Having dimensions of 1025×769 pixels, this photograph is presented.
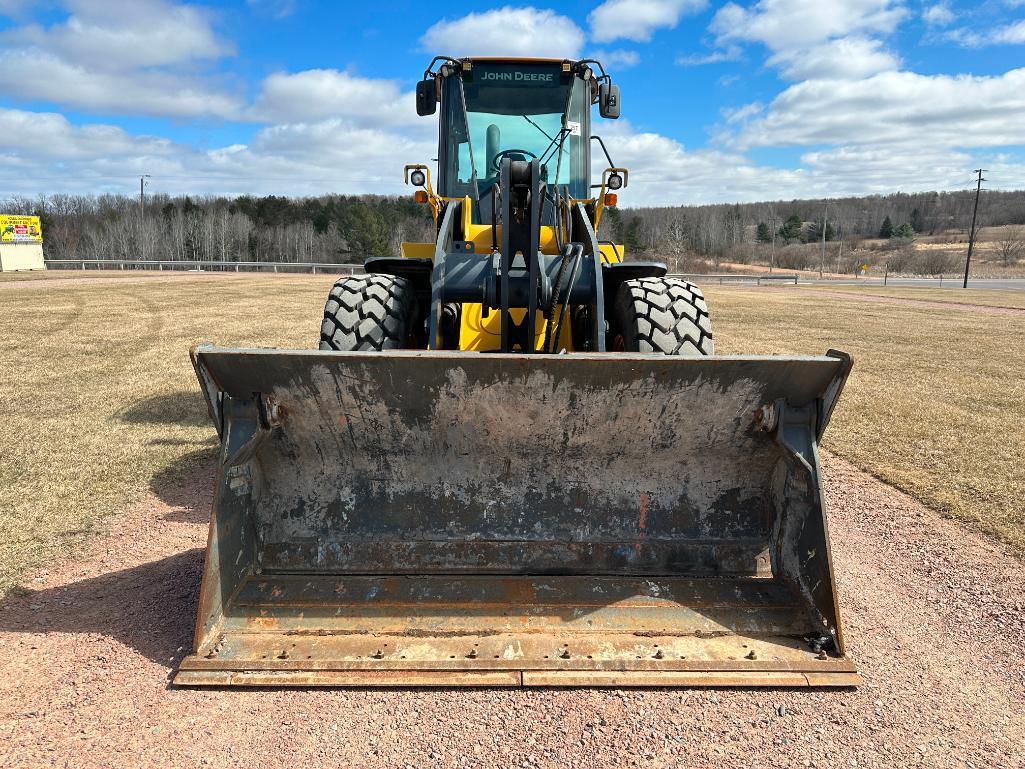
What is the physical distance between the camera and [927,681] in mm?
2758

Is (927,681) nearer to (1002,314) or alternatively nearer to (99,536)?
(99,536)

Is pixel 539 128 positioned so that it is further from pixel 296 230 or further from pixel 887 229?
pixel 887 229

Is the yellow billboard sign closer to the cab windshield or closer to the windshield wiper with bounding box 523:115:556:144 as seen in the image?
the cab windshield

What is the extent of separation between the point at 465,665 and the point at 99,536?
2.75m

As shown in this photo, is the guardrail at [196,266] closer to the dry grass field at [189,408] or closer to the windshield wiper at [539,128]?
the dry grass field at [189,408]

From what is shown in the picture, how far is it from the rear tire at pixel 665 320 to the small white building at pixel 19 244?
47.9m

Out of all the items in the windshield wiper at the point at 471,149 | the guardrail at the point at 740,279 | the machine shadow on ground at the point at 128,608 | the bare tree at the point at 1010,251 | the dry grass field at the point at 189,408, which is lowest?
the machine shadow on ground at the point at 128,608

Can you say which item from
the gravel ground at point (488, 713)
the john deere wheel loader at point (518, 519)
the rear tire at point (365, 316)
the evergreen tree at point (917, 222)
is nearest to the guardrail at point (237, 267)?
the rear tire at point (365, 316)

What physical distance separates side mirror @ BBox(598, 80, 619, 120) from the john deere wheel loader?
206 cm

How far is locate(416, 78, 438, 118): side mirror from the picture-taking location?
214 inches

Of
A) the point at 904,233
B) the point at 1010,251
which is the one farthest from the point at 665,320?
the point at 904,233

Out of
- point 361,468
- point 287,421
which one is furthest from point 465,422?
point 287,421

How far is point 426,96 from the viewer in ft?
17.9

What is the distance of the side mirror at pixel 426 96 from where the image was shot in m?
5.44
